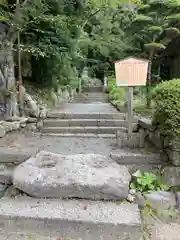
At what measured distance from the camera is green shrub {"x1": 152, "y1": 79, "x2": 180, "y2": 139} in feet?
8.57

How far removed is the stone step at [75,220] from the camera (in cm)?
216

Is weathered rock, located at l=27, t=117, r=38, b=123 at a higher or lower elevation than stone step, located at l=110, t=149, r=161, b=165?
higher

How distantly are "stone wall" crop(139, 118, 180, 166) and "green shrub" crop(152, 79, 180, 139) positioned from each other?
5.8 inches

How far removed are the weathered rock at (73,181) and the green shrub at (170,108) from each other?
75 centimetres

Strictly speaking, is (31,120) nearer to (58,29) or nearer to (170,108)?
(58,29)

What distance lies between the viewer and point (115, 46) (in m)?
13.2

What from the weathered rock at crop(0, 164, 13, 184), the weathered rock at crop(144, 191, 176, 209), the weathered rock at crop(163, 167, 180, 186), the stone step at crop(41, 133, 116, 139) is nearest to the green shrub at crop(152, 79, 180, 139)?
the weathered rock at crop(163, 167, 180, 186)

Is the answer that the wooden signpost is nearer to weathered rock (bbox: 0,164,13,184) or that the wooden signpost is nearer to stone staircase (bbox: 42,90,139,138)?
stone staircase (bbox: 42,90,139,138)

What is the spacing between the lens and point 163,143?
316cm

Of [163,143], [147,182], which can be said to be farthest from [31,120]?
[147,182]

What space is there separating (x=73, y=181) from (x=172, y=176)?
1.23 m

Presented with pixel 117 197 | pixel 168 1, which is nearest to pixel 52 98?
pixel 168 1

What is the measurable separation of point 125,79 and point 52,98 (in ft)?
13.9

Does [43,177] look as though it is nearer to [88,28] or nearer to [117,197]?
[117,197]
